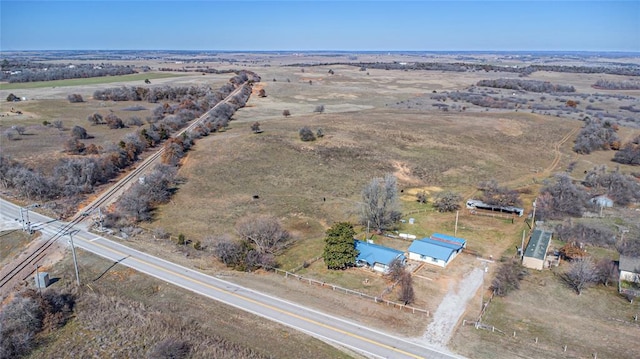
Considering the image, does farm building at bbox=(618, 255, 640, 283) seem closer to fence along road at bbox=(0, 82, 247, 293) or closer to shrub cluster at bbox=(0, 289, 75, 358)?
shrub cluster at bbox=(0, 289, 75, 358)

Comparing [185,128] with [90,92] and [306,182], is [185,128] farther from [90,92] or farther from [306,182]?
[90,92]

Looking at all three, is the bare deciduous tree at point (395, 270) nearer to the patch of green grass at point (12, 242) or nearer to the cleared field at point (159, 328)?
the cleared field at point (159, 328)

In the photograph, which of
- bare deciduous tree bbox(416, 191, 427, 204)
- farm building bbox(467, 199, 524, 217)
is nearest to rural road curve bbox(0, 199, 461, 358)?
bare deciduous tree bbox(416, 191, 427, 204)

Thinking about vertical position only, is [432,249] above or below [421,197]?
above

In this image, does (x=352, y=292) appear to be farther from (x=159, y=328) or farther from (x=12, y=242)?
(x=12, y=242)

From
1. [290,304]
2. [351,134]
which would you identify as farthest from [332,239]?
[351,134]

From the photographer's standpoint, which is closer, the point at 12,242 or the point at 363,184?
the point at 12,242

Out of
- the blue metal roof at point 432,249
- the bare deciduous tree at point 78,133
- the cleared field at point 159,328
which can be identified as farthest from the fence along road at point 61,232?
the blue metal roof at point 432,249

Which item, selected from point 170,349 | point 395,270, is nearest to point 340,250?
point 395,270
